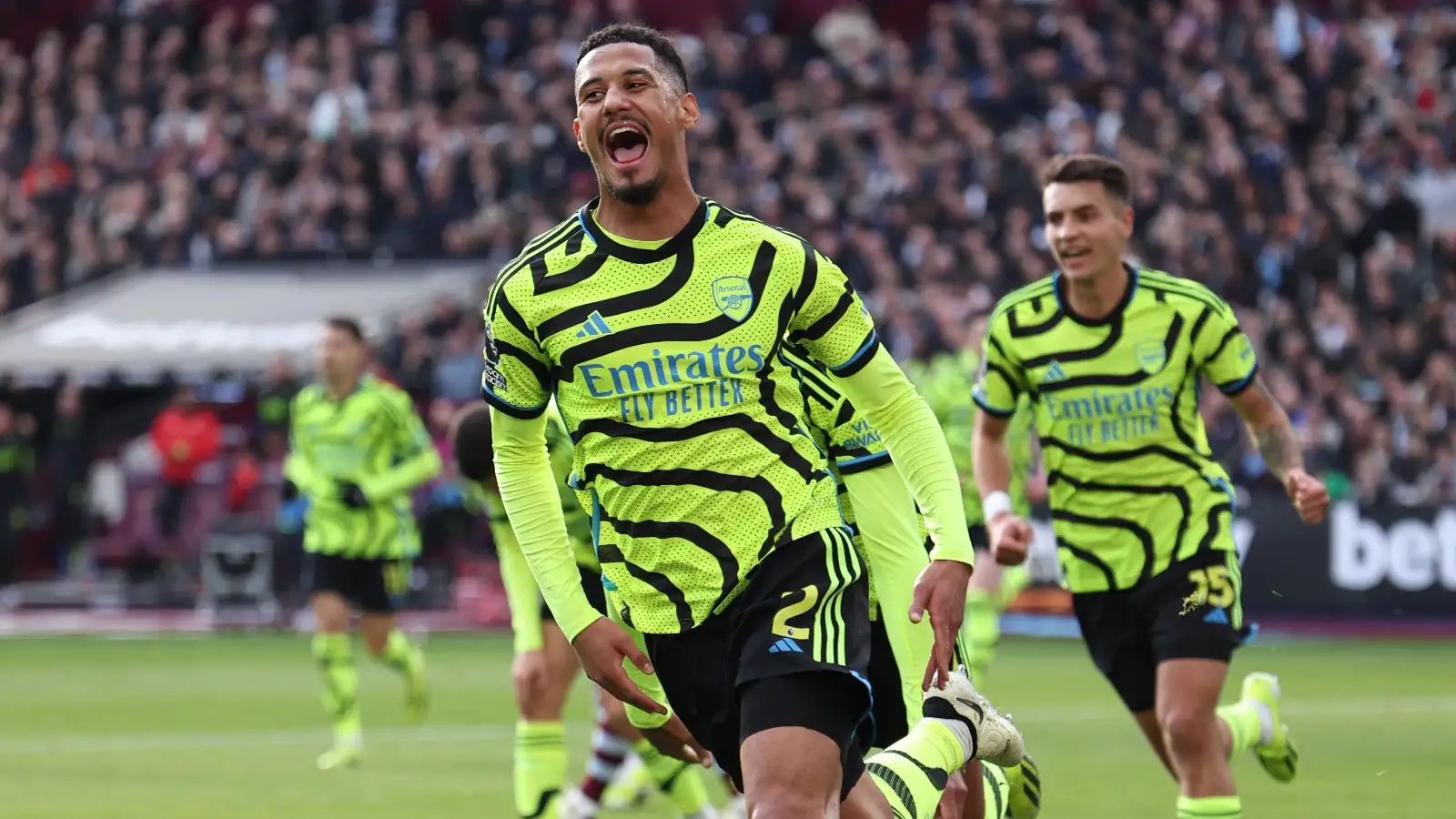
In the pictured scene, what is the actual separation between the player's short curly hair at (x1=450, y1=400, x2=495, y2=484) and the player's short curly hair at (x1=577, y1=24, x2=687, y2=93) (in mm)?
3410

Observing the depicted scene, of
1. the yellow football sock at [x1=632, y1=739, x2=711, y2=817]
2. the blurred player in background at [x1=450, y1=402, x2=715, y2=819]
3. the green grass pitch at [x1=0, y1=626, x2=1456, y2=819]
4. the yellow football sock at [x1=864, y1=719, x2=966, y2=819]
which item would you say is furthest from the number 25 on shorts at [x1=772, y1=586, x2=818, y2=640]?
the green grass pitch at [x1=0, y1=626, x2=1456, y2=819]

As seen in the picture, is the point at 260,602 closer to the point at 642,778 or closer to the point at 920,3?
the point at 920,3

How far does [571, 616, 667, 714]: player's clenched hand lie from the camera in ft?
17.6

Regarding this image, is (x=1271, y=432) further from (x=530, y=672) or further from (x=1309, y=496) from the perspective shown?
(x=530, y=672)

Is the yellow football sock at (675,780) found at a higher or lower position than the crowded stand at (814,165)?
lower

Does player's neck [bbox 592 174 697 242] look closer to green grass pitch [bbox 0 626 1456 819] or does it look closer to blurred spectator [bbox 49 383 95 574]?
green grass pitch [bbox 0 626 1456 819]

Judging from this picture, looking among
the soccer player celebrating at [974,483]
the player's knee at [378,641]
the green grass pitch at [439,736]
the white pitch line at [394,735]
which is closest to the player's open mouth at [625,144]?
the green grass pitch at [439,736]

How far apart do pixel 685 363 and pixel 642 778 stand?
5.57 m

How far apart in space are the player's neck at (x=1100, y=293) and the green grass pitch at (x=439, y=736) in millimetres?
2742

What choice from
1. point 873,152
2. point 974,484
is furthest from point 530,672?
point 873,152

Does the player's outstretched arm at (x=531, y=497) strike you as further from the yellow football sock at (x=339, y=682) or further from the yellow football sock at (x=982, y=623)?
the yellow football sock at (x=982, y=623)

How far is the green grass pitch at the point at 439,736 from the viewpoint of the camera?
10.8 meters

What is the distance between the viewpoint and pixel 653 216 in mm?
5566

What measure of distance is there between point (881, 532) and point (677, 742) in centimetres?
83
